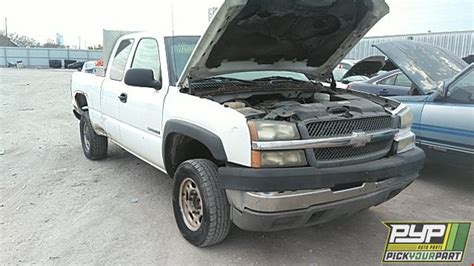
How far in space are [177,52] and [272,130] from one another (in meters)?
1.76

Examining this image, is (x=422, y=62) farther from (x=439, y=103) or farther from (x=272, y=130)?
(x=272, y=130)

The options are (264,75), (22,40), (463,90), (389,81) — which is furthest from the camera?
(22,40)

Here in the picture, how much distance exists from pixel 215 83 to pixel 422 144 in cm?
291

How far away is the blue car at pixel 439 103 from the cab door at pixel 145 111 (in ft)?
10.5

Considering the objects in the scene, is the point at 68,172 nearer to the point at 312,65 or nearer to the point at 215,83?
the point at 215,83

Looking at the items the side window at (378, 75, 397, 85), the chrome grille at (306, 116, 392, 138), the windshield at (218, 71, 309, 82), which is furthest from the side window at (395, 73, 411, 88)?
the chrome grille at (306, 116, 392, 138)

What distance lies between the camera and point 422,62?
18.0ft

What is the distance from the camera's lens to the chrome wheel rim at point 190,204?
11.1 feet

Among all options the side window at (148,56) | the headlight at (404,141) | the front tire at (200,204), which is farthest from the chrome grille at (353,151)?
the side window at (148,56)

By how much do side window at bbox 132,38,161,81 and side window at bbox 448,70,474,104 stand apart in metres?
3.47

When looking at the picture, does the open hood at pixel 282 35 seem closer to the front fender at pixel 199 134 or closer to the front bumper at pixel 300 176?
the front fender at pixel 199 134

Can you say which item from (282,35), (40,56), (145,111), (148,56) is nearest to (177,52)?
(148,56)

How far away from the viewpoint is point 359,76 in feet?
30.9

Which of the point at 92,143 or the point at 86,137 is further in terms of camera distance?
the point at 86,137
